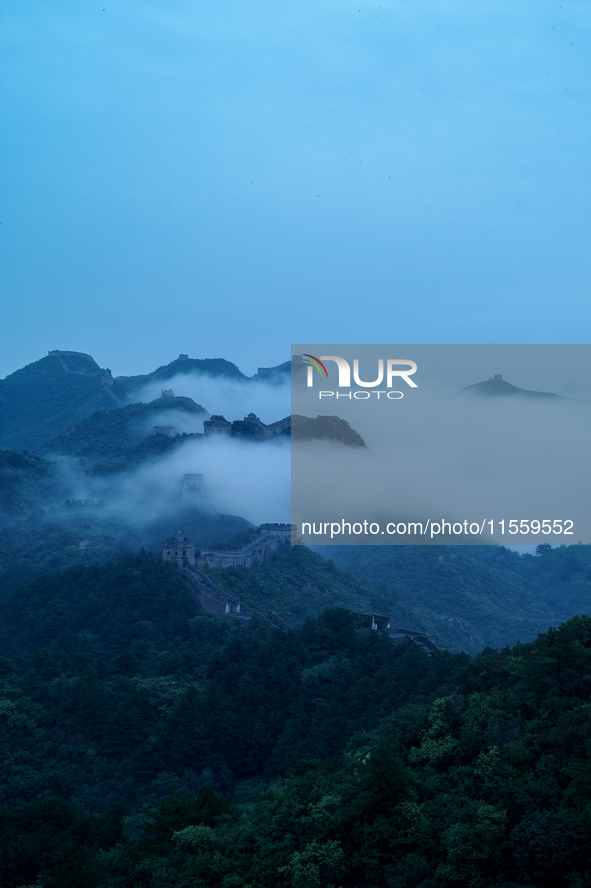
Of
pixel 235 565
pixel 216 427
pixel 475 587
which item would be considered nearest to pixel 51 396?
pixel 216 427

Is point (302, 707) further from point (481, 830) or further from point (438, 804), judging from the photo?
point (481, 830)

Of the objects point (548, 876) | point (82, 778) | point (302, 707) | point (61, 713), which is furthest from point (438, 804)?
point (61, 713)

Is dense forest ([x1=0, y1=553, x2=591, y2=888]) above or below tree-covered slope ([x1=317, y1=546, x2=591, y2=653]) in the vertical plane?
below

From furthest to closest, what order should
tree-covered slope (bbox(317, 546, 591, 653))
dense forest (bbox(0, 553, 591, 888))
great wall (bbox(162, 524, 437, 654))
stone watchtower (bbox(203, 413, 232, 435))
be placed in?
stone watchtower (bbox(203, 413, 232, 435)), tree-covered slope (bbox(317, 546, 591, 653)), great wall (bbox(162, 524, 437, 654)), dense forest (bbox(0, 553, 591, 888))

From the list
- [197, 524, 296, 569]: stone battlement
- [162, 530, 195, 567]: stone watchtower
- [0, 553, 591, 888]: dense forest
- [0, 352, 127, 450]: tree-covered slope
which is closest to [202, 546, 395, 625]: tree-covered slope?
[197, 524, 296, 569]: stone battlement

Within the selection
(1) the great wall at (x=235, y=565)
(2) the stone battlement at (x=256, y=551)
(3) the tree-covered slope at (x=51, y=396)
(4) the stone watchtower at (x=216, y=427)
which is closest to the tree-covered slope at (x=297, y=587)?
(2) the stone battlement at (x=256, y=551)

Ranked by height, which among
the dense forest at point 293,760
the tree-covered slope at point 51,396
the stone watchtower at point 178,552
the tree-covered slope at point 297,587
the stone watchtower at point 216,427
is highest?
the tree-covered slope at point 51,396

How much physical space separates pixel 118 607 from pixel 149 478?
32150 mm

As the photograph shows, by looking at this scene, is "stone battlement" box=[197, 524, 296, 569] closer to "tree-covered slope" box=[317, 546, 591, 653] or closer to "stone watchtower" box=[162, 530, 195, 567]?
"stone watchtower" box=[162, 530, 195, 567]

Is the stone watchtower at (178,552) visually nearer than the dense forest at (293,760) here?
No

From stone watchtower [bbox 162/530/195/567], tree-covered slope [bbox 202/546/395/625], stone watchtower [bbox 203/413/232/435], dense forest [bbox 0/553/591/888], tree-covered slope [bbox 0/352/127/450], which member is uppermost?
tree-covered slope [bbox 0/352/127/450]

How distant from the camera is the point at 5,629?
42.7 meters

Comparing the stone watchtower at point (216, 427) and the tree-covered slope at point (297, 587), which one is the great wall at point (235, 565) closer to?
the tree-covered slope at point (297, 587)

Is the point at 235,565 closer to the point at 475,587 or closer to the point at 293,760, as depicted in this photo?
the point at 293,760
